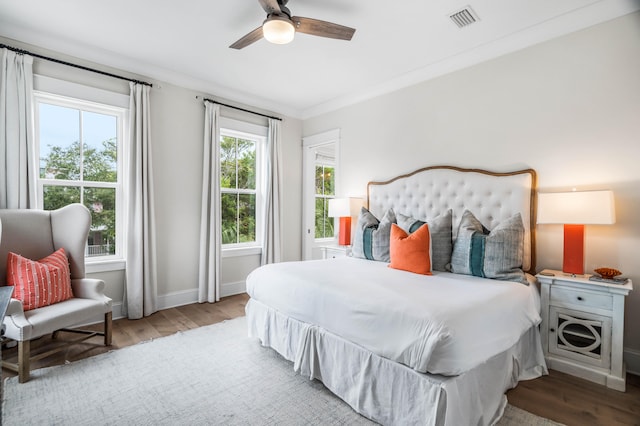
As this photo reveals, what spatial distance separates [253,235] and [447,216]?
2826mm

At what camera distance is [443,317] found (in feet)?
5.96

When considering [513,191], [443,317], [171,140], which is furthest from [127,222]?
[513,191]

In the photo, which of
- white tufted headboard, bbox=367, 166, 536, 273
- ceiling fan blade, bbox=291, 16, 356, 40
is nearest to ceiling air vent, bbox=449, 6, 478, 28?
ceiling fan blade, bbox=291, 16, 356, 40

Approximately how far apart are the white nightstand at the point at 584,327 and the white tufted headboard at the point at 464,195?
17.6 inches

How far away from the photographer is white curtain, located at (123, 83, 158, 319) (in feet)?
11.9

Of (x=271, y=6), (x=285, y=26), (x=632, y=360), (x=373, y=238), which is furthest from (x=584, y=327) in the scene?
(x=271, y=6)

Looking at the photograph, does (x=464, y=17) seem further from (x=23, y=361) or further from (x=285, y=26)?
(x=23, y=361)

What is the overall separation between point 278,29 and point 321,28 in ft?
1.08

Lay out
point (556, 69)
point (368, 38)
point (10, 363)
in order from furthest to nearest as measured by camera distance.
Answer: point (368, 38) → point (556, 69) → point (10, 363)

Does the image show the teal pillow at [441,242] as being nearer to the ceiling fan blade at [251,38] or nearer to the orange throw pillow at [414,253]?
the orange throw pillow at [414,253]

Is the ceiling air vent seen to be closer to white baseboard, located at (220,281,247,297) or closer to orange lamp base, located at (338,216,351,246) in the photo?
orange lamp base, located at (338,216,351,246)

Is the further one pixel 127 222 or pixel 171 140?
pixel 171 140

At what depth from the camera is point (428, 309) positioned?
6.18 ft

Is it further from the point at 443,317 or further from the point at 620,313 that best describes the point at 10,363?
the point at 620,313
